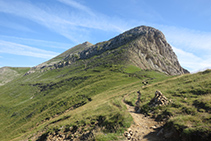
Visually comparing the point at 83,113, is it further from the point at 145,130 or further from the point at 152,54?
the point at 152,54

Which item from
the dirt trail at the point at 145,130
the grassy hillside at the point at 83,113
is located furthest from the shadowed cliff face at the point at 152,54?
the dirt trail at the point at 145,130

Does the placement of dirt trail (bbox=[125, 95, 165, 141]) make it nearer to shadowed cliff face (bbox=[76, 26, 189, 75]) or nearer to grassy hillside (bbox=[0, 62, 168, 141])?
grassy hillside (bbox=[0, 62, 168, 141])

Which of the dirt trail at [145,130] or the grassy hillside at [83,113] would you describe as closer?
the dirt trail at [145,130]

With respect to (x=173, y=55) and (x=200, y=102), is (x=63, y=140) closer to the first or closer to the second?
(x=200, y=102)

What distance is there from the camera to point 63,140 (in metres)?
17.5

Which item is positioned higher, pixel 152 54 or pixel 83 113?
pixel 152 54

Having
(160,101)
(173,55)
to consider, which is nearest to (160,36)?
(173,55)

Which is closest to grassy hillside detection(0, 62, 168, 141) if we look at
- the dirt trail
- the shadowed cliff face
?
the dirt trail

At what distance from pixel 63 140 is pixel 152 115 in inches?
526

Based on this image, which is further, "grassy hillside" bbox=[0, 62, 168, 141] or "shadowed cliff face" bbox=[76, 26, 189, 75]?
"shadowed cliff face" bbox=[76, 26, 189, 75]

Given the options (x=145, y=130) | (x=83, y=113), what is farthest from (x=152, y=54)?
(x=145, y=130)

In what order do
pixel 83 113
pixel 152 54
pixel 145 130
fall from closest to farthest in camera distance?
1. pixel 145 130
2. pixel 83 113
3. pixel 152 54

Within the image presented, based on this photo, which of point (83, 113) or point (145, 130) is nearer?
point (145, 130)

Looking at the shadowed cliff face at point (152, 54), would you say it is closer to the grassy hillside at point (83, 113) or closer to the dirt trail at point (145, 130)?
the grassy hillside at point (83, 113)
